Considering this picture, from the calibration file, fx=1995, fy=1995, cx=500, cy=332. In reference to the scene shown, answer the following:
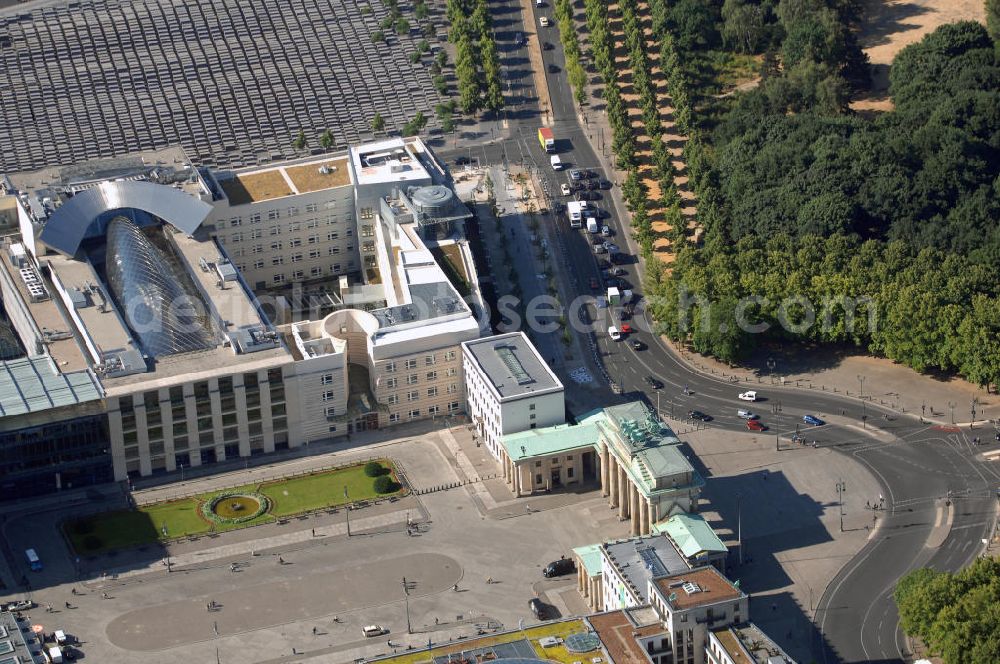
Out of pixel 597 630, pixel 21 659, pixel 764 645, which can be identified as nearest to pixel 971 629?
pixel 764 645

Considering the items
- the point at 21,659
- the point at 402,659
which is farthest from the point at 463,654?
the point at 21,659

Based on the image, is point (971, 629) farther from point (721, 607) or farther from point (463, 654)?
point (463, 654)

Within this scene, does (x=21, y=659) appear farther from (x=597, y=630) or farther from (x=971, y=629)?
(x=971, y=629)

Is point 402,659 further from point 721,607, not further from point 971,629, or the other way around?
point 971,629

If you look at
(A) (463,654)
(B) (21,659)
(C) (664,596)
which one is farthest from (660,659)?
(B) (21,659)

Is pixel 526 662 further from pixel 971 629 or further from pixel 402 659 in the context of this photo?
pixel 971 629
